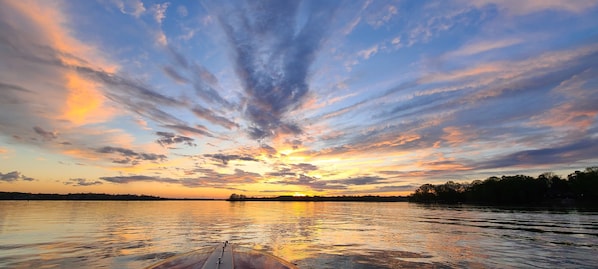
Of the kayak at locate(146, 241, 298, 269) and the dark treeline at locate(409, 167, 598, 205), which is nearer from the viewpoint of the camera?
the kayak at locate(146, 241, 298, 269)

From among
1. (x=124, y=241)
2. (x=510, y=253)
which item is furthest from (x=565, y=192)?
(x=124, y=241)

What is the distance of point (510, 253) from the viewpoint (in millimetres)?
17078

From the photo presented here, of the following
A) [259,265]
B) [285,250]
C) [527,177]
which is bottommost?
Answer: [285,250]

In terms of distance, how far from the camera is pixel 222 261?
337 inches

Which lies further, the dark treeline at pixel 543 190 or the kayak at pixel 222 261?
the dark treeline at pixel 543 190

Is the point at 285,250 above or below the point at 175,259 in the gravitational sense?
below

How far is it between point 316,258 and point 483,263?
7714 millimetres

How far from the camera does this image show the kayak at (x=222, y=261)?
8336 mm

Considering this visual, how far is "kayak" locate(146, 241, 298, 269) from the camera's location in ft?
27.3

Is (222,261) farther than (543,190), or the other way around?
(543,190)

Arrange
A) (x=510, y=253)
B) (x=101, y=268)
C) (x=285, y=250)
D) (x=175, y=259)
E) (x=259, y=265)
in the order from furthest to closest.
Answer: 1. (x=285, y=250)
2. (x=510, y=253)
3. (x=101, y=268)
4. (x=175, y=259)
5. (x=259, y=265)

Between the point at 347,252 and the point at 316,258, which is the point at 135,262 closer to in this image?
the point at 316,258

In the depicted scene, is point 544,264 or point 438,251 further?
point 438,251

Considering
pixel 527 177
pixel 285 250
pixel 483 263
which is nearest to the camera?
pixel 483 263
